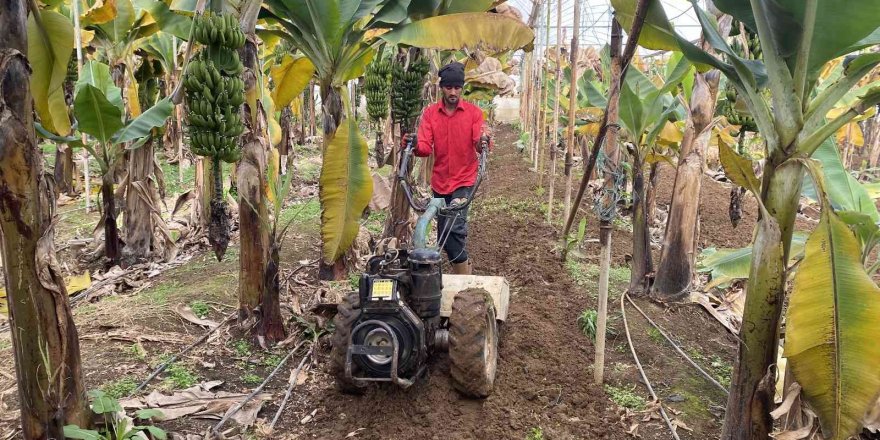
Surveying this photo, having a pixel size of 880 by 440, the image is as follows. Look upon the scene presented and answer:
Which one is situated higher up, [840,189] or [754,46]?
[754,46]

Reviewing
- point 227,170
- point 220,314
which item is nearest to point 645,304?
point 220,314

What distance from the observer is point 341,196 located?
16.3 feet

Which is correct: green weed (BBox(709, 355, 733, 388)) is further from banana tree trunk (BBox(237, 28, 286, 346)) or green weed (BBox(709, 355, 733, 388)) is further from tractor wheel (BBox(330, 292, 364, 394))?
banana tree trunk (BBox(237, 28, 286, 346))

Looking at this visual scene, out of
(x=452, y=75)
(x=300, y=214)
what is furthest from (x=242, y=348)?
(x=300, y=214)

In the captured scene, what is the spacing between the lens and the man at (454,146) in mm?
5695

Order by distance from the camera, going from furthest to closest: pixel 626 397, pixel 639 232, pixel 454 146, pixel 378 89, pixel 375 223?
pixel 375 223, pixel 378 89, pixel 639 232, pixel 454 146, pixel 626 397

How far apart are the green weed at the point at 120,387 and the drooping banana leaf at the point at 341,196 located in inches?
65.9

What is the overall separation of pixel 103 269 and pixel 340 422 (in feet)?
15.1

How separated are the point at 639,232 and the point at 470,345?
10.1ft

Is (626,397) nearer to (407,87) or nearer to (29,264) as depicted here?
(29,264)

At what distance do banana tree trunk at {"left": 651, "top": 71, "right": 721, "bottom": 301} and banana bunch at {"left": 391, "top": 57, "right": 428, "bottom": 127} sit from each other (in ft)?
9.82

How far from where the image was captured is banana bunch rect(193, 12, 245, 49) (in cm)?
383

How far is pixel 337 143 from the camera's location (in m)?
5.05

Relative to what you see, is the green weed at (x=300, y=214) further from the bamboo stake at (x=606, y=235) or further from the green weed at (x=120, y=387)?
the bamboo stake at (x=606, y=235)
